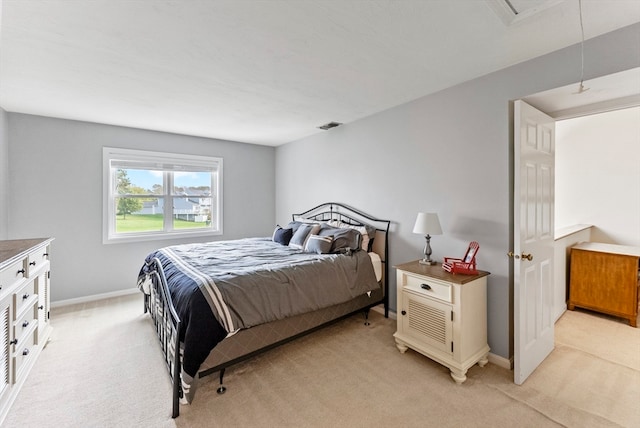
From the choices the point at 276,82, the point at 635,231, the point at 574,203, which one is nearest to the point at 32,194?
the point at 276,82

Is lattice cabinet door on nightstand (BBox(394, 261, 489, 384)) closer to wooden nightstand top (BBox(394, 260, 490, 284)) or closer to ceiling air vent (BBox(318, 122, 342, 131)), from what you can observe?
wooden nightstand top (BBox(394, 260, 490, 284))

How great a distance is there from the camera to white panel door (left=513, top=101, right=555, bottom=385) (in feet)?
6.58

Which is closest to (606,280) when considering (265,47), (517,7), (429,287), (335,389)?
(429,287)

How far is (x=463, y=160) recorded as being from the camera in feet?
8.34

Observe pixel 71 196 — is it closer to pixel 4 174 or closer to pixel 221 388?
pixel 4 174

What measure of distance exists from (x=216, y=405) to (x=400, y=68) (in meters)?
2.93

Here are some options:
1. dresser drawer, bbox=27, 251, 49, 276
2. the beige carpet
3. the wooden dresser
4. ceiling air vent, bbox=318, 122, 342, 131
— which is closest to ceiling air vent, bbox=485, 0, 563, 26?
ceiling air vent, bbox=318, 122, 342, 131

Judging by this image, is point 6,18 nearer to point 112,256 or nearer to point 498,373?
point 112,256

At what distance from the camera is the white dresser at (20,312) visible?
1.72 meters

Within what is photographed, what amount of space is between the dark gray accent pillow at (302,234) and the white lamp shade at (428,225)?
56.0 inches

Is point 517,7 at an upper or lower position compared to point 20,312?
upper

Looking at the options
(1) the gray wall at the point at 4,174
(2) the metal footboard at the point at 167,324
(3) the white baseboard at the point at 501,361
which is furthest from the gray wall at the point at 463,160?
(1) the gray wall at the point at 4,174

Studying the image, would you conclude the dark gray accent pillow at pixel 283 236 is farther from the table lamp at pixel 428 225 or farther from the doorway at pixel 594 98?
the doorway at pixel 594 98

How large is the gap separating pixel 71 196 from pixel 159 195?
1.07 metres
